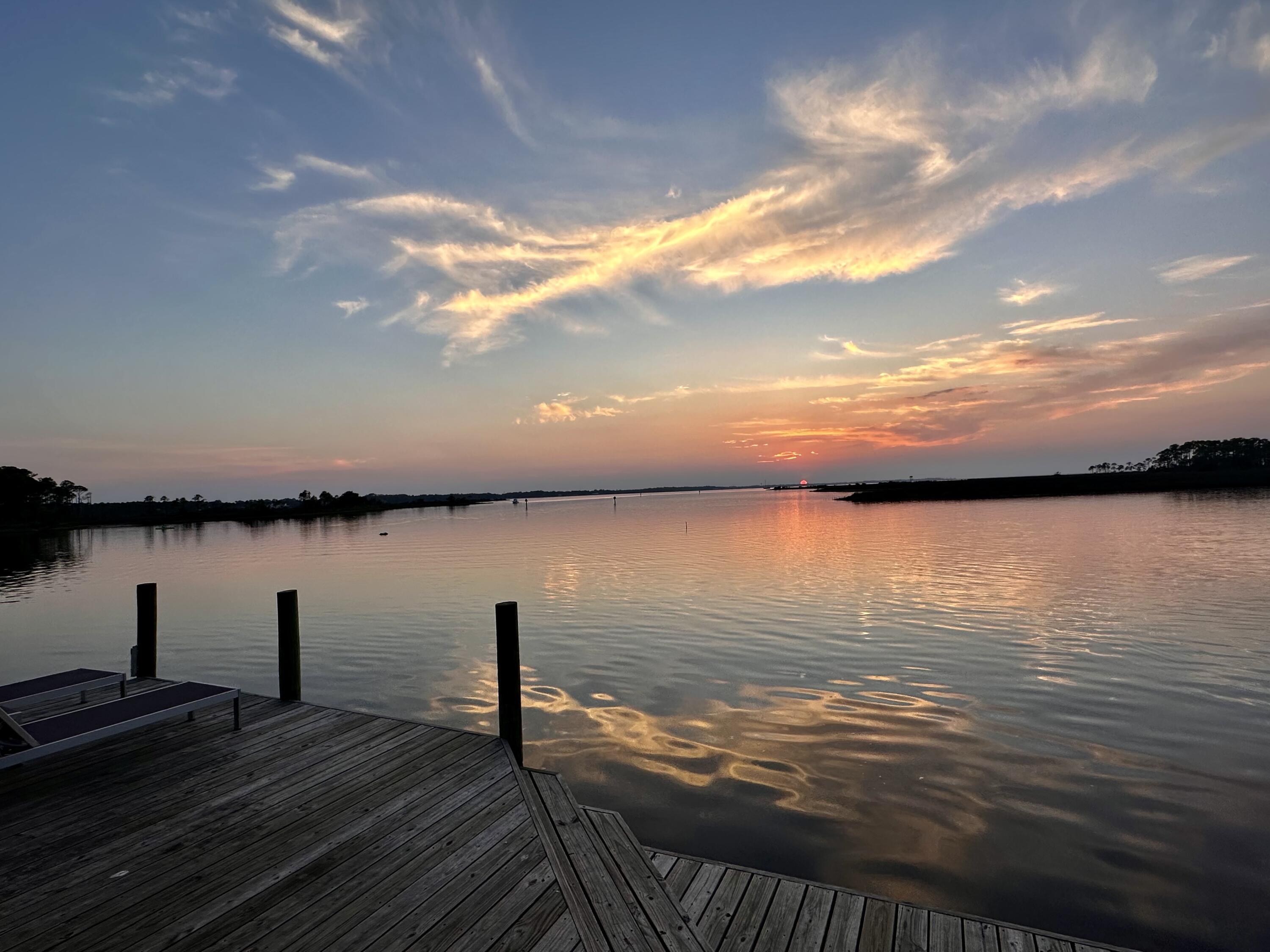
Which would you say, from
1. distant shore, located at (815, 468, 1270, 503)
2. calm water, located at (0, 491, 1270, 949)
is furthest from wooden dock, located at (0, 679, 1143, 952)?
distant shore, located at (815, 468, 1270, 503)

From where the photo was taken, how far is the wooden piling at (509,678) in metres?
7.73

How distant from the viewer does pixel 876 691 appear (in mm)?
12555

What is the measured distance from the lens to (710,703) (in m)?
12.1

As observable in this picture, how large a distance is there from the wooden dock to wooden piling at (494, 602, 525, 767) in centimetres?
68

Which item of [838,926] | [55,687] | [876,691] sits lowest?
[876,691]

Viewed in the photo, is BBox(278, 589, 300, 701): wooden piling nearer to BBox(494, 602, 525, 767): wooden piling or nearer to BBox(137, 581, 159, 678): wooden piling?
BBox(137, 581, 159, 678): wooden piling

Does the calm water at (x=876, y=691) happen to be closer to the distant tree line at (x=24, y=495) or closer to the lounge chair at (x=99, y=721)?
the lounge chair at (x=99, y=721)

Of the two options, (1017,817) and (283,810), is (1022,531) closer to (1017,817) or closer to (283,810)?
(1017,817)

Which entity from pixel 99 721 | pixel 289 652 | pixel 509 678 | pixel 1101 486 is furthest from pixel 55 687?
pixel 1101 486

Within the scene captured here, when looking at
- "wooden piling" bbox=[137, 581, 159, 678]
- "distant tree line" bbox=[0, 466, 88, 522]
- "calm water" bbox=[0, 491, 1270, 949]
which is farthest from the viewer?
"distant tree line" bbox=[0, 466, 88, 522]

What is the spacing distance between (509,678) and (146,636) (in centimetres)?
797

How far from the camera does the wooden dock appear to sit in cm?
415

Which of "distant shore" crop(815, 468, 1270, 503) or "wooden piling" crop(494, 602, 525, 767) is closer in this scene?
"wooden piling" crop(494, 602, 525, 767)

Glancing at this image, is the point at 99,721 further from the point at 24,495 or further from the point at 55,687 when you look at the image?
the point at 24,495
